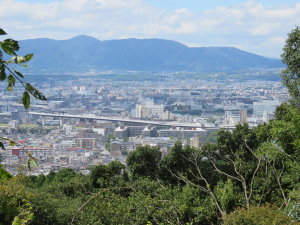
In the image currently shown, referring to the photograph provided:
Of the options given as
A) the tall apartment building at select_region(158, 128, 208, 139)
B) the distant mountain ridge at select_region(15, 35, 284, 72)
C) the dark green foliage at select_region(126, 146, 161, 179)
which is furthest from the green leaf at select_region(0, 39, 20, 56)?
the distant mountain ridge at select_region(15, 35, 284, 72)

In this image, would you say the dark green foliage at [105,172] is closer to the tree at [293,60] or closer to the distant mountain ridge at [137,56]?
the tree at [293,60]

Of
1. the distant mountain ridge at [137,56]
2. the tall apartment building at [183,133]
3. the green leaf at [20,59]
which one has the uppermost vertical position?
the distant mountain ridge at [137,56]

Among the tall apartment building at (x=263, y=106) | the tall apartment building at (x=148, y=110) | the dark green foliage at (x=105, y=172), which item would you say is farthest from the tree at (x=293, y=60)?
the tall apartment building at (x=263, y=106)

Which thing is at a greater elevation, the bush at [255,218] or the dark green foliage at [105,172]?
the bush at [255,218]

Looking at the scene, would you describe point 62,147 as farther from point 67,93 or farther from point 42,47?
point 42,47

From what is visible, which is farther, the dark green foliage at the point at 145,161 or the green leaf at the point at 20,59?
the dark green foliage at the point at 145,161

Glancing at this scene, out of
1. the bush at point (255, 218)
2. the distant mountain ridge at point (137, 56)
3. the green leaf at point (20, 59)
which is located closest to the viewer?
the green leaf at point (20, 59)

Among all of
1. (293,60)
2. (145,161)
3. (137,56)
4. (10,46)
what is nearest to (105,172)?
(145,161)

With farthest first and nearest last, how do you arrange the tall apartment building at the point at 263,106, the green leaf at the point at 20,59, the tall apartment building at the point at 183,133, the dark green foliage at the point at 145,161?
the tall apartment building at the point at 263,106
the tall apartment building at the point at 183,133
the dark green foliage at the point at 145,161
the green leaf at the point at 20,59
